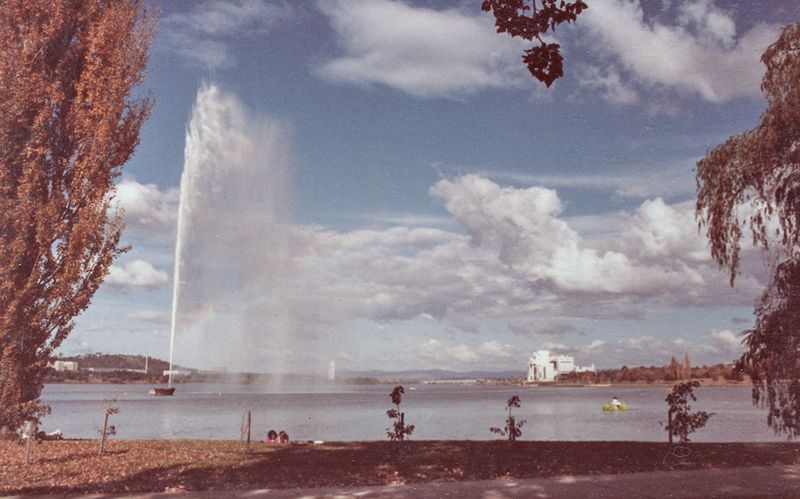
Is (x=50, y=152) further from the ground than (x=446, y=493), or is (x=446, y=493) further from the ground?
(x=50, y=152)

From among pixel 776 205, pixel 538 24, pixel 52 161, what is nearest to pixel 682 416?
pixel 776 205

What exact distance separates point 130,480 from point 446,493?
5.95 metres

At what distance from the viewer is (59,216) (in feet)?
51.4

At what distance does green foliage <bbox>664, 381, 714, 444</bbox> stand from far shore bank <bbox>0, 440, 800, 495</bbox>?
43 cm

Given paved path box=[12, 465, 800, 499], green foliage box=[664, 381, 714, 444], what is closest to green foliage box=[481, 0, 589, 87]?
paved path box=[12, 465, 800, 499]

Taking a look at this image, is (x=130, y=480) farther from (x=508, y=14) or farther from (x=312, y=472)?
(x=508, y=14)

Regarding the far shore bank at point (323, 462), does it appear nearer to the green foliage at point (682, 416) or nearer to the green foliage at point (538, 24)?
the green foliage at point (682, 416)

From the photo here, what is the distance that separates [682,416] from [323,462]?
8.97 metres

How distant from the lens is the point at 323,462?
14578 millimetres

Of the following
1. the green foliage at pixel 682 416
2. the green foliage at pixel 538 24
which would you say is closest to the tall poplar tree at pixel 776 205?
the green foliage at pixel 682 416

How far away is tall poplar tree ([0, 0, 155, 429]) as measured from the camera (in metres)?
14.7

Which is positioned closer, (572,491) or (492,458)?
(572,491)

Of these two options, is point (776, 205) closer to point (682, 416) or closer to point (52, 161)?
point (682, 416)

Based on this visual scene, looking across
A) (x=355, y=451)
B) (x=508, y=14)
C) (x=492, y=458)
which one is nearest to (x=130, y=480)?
(x=355, y=451)
